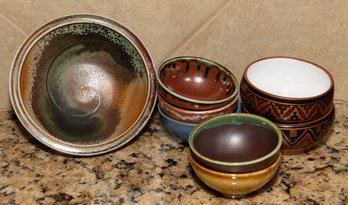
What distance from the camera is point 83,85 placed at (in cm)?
102

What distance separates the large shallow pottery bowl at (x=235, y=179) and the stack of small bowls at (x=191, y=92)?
12 centimetres

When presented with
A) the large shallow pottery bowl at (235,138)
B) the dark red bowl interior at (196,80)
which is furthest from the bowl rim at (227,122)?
the dark red bowl interior at (196,80)

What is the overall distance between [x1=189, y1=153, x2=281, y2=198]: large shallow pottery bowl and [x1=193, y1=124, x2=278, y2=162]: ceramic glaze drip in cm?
6

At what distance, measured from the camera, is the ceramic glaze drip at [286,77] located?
1008 mm

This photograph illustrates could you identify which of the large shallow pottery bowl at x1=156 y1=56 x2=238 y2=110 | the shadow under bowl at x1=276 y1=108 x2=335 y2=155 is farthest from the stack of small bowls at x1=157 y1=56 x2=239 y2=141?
the shadow under bowl at x1=276 y1=108 x2=335 y2=155

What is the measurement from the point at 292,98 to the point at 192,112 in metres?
0.17

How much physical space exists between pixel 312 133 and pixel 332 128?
5.5 inches

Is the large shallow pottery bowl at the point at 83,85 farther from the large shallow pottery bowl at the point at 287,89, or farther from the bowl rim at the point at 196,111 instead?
the large shallow pottery bowl at the point at 287,89

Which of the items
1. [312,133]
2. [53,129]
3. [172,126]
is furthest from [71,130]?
[312,133]

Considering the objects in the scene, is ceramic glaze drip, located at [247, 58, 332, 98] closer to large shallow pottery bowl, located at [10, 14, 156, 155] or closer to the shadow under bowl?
the shadow under bowl

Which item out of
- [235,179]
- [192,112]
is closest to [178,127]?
[192,112]

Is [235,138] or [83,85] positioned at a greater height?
[83,85]

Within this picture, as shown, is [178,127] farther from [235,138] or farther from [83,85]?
[83,85]

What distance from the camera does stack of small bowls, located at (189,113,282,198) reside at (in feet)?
2.56
